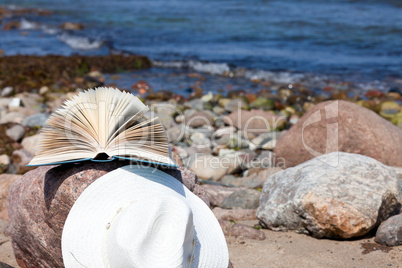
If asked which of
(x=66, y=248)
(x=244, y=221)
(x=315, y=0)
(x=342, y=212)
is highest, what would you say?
(x=315, y=0)

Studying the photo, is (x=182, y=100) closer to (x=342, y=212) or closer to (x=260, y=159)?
(x=260, y=159)

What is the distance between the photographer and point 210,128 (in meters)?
8.36

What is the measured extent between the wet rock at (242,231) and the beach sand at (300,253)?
0.06m

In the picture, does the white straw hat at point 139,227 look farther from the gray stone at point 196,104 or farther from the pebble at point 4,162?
the gray stone at point 196,104

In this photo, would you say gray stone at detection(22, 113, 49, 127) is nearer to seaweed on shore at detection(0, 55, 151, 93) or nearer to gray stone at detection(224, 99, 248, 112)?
seaweed on shore at detection(0, 55, 151, 93)

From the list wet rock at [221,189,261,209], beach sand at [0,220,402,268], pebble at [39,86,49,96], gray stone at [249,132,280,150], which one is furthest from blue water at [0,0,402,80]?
beach sand at [0,220,402,268]

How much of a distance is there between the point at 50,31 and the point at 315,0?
15.8 m

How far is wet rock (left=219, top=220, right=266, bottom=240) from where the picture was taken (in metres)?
4.22

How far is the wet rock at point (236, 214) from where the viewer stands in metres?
4.77

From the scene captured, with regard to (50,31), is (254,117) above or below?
below

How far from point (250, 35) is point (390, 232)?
15.8 m

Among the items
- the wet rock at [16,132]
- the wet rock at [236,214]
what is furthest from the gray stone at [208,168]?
the wet rock at [16,132]

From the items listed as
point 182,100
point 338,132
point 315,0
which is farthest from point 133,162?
point 315,0

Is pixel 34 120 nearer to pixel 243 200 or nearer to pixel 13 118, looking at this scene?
pixel 13 118
